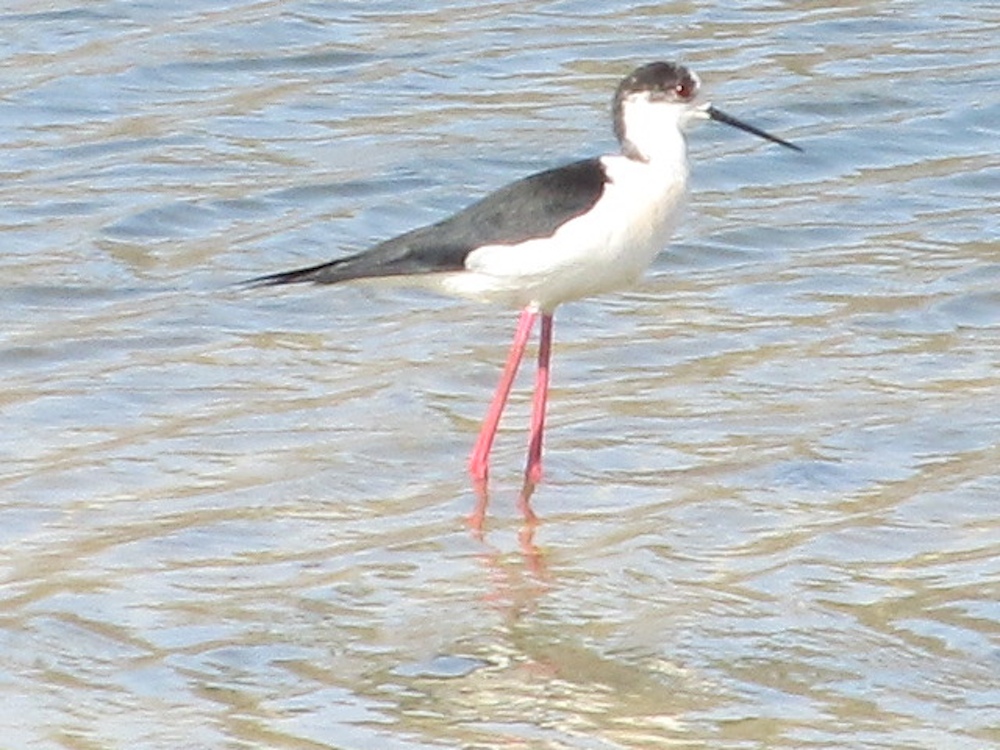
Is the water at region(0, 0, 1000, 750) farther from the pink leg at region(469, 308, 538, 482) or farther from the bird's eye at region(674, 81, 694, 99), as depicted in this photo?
the bird's eye at region(674, 81, 694, 99)

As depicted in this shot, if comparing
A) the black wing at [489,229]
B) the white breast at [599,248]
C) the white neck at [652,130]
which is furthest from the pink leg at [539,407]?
the white neck at [652,130]

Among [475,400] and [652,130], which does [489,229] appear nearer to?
[652,130]

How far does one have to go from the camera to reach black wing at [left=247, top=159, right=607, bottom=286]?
6.61 meters

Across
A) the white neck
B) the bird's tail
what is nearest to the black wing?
the bird's tail

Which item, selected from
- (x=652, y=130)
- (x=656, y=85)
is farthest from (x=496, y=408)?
(x=656, y=85)

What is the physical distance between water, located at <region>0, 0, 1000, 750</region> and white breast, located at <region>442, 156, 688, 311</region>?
0.42m

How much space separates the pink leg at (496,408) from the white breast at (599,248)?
16cm

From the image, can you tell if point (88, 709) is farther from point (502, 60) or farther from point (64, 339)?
point (502, 60)

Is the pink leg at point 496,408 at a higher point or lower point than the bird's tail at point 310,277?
lower

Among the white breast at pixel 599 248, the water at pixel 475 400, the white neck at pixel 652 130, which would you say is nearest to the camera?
the water at pixel 475 400

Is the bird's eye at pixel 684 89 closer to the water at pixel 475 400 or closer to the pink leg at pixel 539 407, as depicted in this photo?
the pink leg at pixel 539 407

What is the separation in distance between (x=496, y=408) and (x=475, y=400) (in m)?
0.50

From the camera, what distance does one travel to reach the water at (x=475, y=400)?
5.11 m

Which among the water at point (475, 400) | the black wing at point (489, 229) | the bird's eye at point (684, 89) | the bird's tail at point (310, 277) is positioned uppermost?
the bird's eye at point (684, 89)
